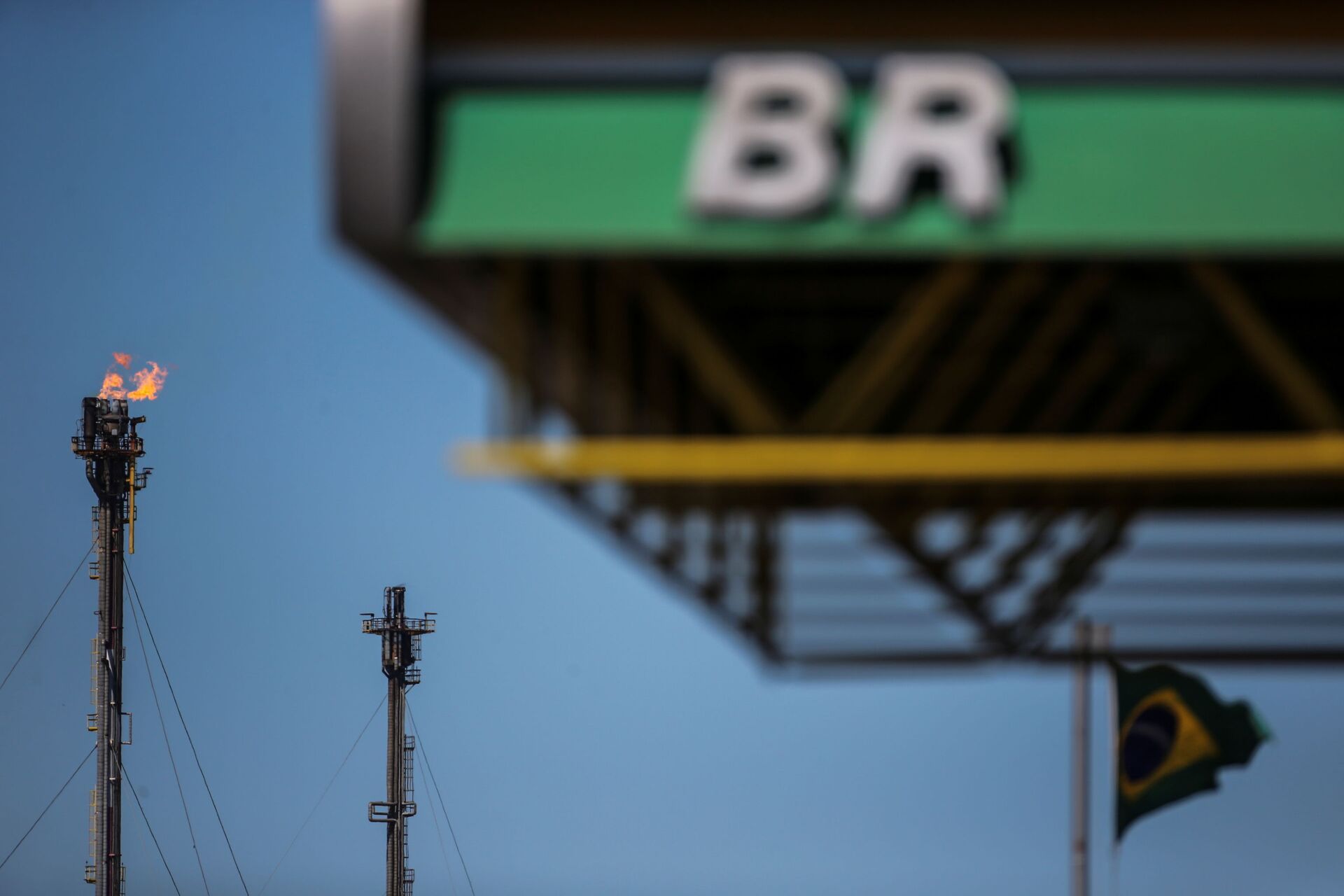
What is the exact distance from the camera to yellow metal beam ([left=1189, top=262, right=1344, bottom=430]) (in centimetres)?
948

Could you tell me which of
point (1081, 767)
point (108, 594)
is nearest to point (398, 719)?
point (108, 594)

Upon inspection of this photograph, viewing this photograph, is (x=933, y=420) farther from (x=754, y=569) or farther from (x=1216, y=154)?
(x=1216, y=154)

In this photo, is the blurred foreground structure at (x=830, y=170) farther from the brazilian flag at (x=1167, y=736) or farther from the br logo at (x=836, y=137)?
the brazilian flag at (x=1167, y=736)

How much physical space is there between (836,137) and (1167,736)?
17.9 m

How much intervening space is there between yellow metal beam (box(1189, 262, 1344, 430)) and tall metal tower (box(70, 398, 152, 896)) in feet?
152

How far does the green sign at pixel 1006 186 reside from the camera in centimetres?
880

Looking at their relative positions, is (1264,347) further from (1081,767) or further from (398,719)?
(398,719)

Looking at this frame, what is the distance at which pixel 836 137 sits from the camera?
8844 millimetres

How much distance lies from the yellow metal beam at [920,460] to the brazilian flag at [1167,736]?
16.5m

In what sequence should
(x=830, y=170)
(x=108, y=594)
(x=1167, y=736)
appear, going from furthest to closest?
(x=108, y=594) < (x=1167, y=736) < (x=830, y=170)

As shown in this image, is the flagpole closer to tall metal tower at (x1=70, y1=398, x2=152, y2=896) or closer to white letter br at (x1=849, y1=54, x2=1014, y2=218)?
white letter br at (x1=849, y1=54, x2=1014, y2=218)

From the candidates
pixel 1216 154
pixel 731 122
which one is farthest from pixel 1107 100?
pixel 731 122

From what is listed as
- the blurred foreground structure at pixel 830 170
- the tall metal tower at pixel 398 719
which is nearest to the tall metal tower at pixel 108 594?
the tall metal tower at pixel 398 719

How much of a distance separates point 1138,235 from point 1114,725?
1704 cm
